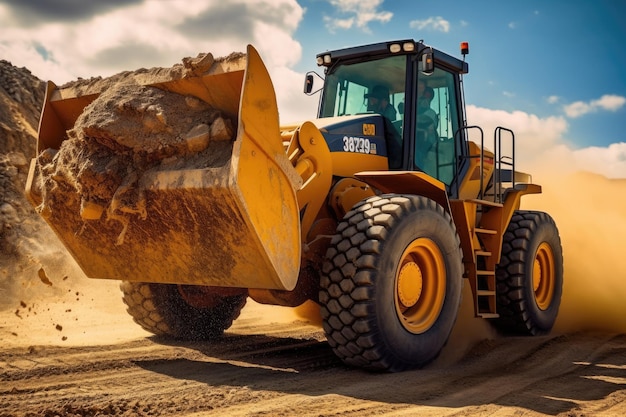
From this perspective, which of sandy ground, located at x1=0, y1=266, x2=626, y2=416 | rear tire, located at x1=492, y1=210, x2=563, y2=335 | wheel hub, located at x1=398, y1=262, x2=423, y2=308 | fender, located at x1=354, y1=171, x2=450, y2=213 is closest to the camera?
sandy ground, located at x1=0, y1=266, x2=626, y2=416

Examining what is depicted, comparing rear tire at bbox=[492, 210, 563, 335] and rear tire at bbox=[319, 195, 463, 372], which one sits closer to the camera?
rear tire at bbox=[319, 195, 463, 372]

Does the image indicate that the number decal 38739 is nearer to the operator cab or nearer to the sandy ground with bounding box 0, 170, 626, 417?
the operator cab

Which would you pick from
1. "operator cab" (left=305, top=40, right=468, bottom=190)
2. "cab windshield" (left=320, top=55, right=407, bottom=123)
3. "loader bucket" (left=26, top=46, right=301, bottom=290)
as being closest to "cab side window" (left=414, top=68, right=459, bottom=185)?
"operator cab" (left=305, top=40, right=468, bottom=190)

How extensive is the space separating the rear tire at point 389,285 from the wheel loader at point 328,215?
0.01 m

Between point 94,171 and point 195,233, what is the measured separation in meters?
0.82

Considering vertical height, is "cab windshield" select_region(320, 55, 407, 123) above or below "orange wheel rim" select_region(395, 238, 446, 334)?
above

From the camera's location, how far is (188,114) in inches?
200

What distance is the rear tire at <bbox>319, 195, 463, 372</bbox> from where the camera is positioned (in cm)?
498

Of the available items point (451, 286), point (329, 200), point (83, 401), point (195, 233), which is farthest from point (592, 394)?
point (83, 401)

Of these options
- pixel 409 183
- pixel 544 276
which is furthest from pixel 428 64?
pixel 544 276

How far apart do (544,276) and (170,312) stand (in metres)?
4.17

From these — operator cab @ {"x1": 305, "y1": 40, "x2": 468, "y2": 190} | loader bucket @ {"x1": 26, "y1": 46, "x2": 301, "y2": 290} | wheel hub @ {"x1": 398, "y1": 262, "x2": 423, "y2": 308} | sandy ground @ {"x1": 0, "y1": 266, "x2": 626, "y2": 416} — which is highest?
operator cab @ {"x1": 305, "y1": 40, "x2": 468, "y2": 190}

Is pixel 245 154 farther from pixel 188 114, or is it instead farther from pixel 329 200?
pixel 329 200

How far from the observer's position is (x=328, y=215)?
5.95 metres
